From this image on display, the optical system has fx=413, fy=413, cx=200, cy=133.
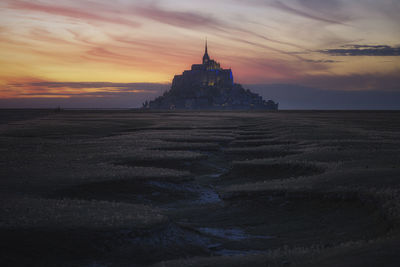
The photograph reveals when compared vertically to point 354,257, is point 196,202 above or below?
below

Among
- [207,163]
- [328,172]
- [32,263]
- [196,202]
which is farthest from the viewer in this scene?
[207,163]

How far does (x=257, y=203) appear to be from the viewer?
58.2 ft

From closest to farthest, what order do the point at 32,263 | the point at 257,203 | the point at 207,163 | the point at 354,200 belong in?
the point at 32,263
the point at 354,200
the point at 257,203
the point at 207,163

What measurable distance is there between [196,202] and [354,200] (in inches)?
273

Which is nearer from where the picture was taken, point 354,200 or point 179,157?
point 354,200

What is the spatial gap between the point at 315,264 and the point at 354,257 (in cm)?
84

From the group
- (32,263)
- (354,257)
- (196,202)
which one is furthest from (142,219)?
(354,257)

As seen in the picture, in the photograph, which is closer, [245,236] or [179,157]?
[245,236]

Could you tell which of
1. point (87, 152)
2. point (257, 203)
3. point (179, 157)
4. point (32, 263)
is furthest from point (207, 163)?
point (32, 263)

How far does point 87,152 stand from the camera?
31.6m

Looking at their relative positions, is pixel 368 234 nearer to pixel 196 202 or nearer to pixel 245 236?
pixel 245 236

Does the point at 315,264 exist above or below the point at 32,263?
above

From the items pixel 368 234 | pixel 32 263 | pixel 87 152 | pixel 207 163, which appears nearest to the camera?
pixel 32 263

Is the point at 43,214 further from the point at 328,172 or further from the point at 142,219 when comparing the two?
the point at 328,172
